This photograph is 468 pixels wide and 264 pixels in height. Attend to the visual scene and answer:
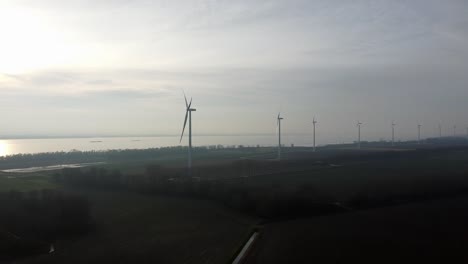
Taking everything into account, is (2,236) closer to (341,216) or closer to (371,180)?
(341,216)

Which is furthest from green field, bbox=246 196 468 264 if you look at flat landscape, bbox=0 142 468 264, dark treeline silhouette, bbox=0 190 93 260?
dark treeline silhouette, bbox=0 190 93 260

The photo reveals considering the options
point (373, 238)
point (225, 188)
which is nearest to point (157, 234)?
point (373, 238)

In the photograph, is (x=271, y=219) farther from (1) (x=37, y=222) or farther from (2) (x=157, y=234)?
(1) (x=37, y=222)

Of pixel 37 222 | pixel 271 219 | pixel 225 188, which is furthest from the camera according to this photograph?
pixel 225 188

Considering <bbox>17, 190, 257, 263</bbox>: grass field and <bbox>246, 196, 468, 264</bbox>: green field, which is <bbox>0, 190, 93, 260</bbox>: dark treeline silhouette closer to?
<bbox>17, 190, 257, 263</bbox>: grass field

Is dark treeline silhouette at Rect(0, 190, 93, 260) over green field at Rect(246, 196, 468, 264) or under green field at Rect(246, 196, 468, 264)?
over

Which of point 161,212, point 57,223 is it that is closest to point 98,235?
point 57,223
